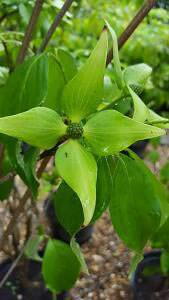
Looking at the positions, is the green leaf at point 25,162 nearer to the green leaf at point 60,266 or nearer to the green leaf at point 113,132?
the green leaf at point 113,132

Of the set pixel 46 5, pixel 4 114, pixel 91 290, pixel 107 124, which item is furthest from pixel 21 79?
pixel 91 290

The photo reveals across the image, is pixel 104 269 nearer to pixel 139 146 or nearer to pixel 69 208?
pixel 139 146

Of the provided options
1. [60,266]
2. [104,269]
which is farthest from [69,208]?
[104,269]

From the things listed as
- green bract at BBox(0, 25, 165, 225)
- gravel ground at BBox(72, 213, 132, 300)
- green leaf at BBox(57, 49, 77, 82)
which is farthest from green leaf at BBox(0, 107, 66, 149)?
gravel ground at BBox(72, 213, 132, 300)

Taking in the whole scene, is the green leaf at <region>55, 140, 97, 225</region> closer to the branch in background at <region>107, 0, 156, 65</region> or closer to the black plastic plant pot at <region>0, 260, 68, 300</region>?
the branch in background at <region>107, 0, 156, 65</region>

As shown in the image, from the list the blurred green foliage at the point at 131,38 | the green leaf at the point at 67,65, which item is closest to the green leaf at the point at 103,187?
the green leaf at the point at 67,65
